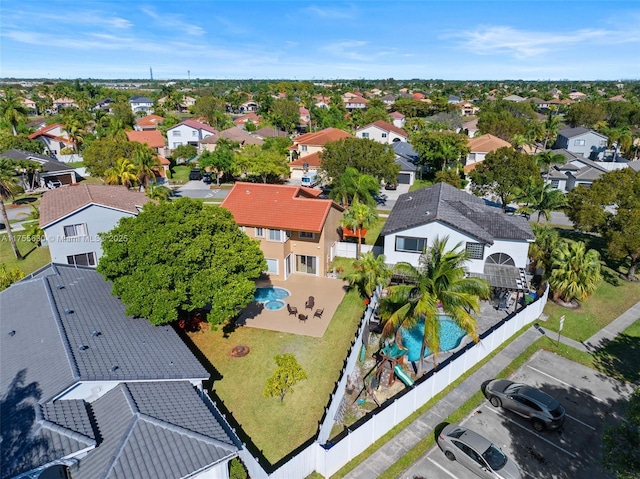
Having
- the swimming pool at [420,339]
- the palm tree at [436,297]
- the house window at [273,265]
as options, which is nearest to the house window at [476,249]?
the swimming pool at [420,339]

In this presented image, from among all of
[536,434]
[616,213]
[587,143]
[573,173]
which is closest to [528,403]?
[536,434]

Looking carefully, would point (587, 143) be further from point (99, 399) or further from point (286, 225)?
point (99, 399)

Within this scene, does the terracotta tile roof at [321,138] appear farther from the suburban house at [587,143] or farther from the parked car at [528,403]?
the parked car at [528,403]

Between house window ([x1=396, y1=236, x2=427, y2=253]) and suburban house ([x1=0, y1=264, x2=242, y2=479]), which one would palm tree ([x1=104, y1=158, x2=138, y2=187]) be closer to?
suburban house ([x1=0, y1=264, x2=242, y2=479])

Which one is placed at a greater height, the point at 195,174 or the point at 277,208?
the point at 277,208

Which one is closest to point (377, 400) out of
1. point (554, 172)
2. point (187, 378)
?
point (187, 378)

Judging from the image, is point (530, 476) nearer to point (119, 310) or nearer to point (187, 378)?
point (187, 378)
